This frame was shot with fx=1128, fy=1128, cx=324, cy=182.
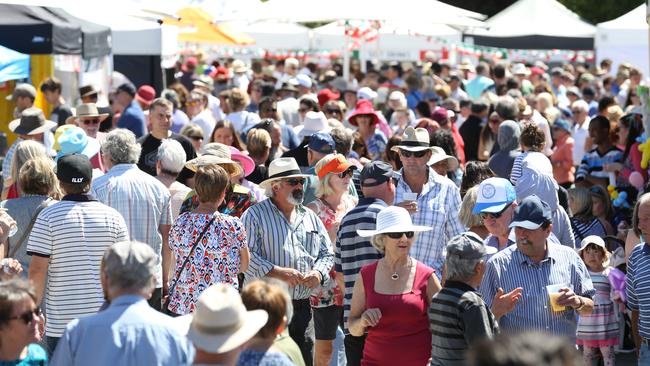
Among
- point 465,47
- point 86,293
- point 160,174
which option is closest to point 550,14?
point 465,47

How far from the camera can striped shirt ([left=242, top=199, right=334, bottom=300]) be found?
23.1 ft

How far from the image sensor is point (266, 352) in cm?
436

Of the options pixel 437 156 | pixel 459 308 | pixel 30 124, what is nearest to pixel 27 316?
pixel 459 308

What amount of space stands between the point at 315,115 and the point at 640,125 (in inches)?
132

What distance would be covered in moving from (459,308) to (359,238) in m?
1.64

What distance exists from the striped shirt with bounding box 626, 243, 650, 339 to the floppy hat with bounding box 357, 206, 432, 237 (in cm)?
126

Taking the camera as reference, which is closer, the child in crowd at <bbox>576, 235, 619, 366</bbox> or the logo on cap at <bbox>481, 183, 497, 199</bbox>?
the logo on cap at <bbox>481, 183, 497, 199</bbox>

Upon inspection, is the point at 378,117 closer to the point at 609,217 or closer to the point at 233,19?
the point at 609,217

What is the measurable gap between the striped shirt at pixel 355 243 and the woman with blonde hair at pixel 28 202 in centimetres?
181

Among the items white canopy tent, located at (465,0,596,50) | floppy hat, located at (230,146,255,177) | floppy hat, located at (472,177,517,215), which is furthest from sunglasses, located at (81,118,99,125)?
white canopy tent, located at (465,0,596,50)

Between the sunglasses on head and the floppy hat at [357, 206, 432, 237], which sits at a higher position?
the sunglasses on head

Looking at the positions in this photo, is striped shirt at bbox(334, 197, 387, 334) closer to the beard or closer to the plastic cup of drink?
the beard

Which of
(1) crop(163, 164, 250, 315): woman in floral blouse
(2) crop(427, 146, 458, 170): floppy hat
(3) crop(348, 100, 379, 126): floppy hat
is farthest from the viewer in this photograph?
(3) crop(348, 100, 379, 126): floppy hat

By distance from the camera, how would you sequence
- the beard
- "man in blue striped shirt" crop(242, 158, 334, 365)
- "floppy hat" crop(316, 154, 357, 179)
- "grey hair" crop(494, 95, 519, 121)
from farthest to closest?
"grey hair" crop(494, 95, 519, 121) < "floppy hat" crop(316, 154, 357, 179) < the beard < "man in blue striped shirt" crop(242, 158, 334, 365)
